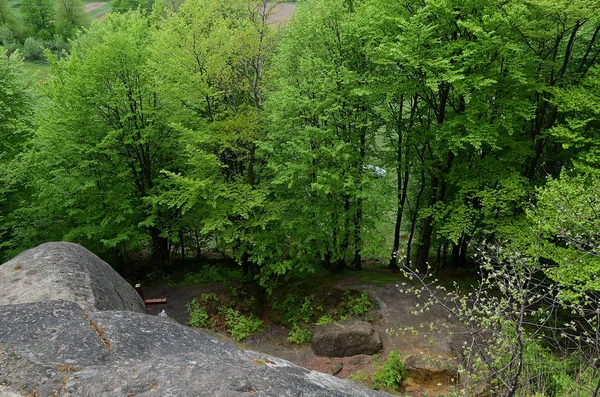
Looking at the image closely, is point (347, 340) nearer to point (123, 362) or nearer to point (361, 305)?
point (361, 305)

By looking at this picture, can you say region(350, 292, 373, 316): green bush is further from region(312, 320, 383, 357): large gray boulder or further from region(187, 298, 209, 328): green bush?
region(187, 298, 209, 328): green bush

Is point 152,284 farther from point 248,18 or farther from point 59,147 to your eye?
point 248,18

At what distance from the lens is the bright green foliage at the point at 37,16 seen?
65.6m

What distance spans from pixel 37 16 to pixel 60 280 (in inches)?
2967

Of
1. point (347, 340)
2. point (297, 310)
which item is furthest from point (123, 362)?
point (297, 310)

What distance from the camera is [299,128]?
51.6 ft

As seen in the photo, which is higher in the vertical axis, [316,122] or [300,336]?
[316,122]

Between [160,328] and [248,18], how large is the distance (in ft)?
41.4

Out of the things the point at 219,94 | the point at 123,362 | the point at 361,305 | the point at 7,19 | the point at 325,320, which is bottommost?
the point at 325,320

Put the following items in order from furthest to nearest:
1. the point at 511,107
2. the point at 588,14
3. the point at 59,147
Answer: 1. the point at 59,147
2. the point at 511,107
3. the point at 588,14

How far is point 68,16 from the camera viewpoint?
6219 centimetres

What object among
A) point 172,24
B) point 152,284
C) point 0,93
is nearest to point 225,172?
point 172,24

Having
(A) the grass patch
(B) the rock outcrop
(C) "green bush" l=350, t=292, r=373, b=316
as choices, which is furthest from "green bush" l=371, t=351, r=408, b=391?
(A) the grass patch

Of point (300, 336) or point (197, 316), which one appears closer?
point (300, 336)
